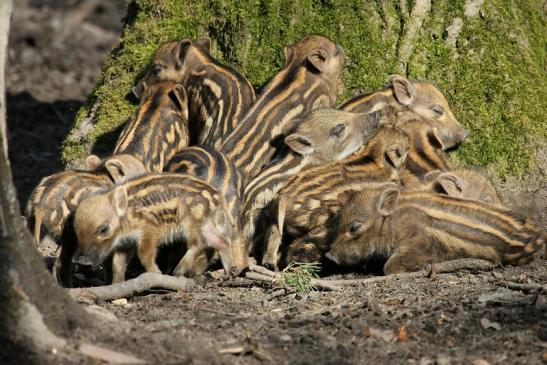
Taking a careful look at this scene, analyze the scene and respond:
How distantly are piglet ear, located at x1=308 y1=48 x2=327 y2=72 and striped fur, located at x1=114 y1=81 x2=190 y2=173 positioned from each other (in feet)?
3.75

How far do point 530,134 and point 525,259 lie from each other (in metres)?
1.33

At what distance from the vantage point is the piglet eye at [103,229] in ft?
19.5

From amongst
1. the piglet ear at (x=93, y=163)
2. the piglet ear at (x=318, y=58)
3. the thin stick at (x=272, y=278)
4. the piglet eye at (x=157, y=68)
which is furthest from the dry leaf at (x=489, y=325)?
the piglet eye at (x=157, y=68)

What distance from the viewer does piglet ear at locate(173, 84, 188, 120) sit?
25.3 ft

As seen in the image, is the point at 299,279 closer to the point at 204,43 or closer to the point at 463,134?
the point at 463,134

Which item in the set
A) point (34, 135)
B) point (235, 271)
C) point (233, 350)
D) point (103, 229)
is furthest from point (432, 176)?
point (34, 135)

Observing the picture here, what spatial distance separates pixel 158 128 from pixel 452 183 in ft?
7.42

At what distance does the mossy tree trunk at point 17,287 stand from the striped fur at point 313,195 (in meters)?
2.52

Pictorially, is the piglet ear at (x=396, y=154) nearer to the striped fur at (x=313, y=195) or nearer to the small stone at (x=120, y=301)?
the striped fur at (x=313, y=195)

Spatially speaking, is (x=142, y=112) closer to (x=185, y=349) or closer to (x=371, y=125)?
(x=371, y=125)

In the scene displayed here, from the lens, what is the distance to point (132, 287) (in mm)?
5531

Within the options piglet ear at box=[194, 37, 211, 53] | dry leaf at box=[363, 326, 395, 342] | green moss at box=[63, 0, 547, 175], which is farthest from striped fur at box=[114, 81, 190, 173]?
dry leaf at box=[363, 326, 395, 342]

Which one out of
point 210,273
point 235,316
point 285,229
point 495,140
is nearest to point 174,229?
point 210,273

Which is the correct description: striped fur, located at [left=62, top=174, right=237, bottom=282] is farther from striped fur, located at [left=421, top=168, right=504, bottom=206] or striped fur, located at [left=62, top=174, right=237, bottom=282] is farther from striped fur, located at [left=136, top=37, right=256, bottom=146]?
striped fur, located at [left=421, top=168, right=504, bottom=206]
